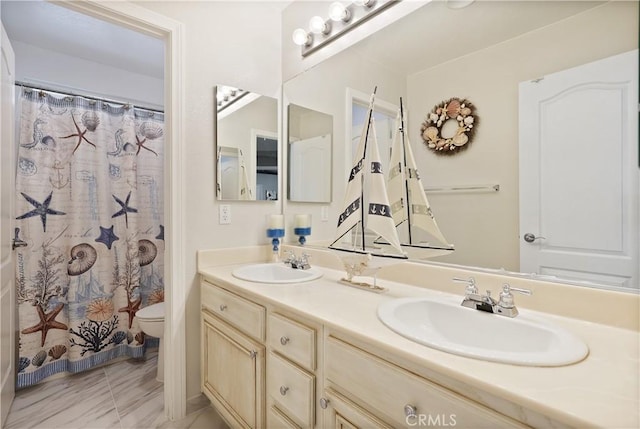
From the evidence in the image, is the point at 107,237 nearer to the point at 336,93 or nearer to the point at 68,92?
the point at 68,92

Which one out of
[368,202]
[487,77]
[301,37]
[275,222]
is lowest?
[275,222]

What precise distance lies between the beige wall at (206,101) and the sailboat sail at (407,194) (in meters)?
0.94

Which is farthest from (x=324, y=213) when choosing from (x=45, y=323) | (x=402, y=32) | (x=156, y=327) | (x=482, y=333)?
(x=45, y=323)

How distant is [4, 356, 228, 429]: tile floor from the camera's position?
1.64 meters

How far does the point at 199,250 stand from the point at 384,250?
1017mm

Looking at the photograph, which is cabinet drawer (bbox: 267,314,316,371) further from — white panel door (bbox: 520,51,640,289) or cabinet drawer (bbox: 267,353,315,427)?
white panel door (bbox: 520,51,640,289)

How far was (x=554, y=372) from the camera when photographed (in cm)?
62

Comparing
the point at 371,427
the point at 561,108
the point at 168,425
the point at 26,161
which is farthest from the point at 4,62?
the point at 561,108

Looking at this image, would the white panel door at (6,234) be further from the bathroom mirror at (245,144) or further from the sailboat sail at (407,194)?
the sailboat sail at (407,194)

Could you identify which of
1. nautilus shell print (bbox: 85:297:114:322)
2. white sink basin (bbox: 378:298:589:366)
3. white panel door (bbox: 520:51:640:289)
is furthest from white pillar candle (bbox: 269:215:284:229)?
nautilus shell print (bbox: 85:297:114:322)

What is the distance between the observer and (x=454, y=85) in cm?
125

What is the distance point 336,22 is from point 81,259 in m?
2.30

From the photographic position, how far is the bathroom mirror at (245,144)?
1.81m

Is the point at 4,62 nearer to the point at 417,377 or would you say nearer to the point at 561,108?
the point at 417,377
